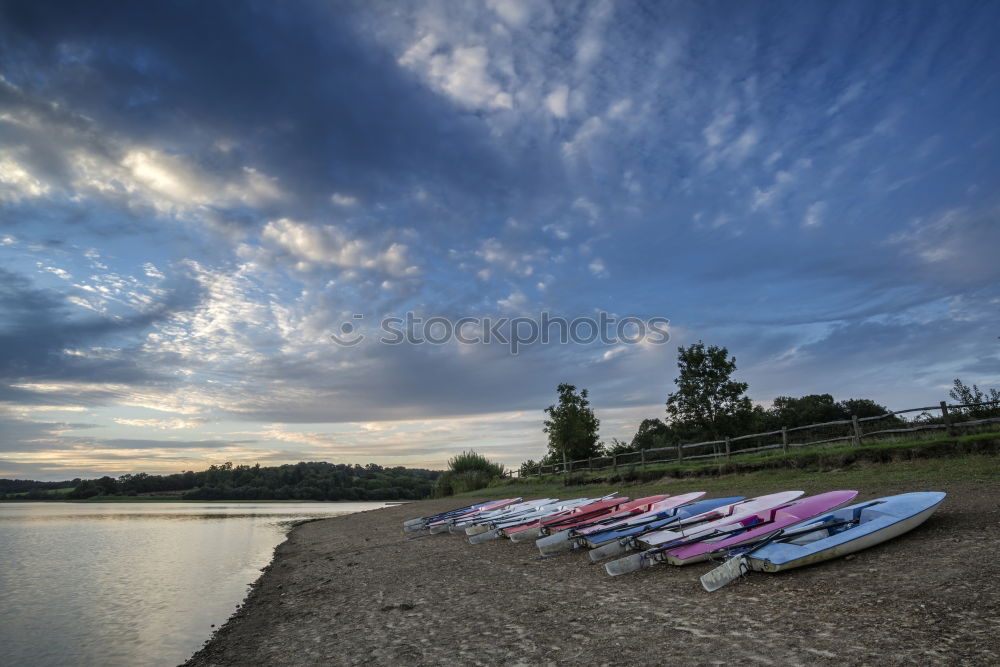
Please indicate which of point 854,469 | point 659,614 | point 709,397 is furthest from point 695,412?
point 659,614

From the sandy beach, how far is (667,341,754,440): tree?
20.7 m

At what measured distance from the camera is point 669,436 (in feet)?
177

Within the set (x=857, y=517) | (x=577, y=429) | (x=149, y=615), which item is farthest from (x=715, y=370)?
(x=149, y=615)

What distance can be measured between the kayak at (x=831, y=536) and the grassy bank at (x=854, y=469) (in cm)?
444

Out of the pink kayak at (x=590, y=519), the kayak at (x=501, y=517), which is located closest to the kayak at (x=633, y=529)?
the pink kayak at (x=590, y=519)

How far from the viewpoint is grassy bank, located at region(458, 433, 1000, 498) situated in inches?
458

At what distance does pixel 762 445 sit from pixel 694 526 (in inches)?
676

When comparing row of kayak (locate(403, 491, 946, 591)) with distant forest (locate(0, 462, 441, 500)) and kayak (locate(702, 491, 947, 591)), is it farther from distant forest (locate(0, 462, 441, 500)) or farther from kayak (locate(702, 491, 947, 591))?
distant forest (locate(0, 462, 441, 500))

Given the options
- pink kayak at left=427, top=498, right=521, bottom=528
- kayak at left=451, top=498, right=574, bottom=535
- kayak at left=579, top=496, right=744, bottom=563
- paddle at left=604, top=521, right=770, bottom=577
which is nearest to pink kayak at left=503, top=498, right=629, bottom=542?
kayak at left=451, top=498, right=574, bottom=535

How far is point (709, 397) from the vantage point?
96.7 ft

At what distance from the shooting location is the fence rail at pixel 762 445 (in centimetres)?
1449

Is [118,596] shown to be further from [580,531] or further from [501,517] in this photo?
[580,531]

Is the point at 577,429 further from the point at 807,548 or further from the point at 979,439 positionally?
the point at 807,548

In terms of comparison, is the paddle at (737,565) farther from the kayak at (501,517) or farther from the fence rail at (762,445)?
the fence rail at (762,445)
